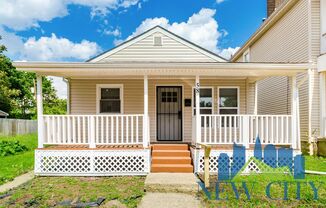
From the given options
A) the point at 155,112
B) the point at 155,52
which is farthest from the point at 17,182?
the point at 155,52

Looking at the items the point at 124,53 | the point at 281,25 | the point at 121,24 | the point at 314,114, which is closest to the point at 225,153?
the point at 314,114

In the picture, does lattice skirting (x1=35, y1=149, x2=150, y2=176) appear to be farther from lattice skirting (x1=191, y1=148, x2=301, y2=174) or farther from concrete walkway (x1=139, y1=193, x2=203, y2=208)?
concrete walkway (x1=139, y1=193, x2=203, y2=208)

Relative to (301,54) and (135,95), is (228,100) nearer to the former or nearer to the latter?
(135,95)

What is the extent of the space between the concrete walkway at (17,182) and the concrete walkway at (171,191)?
10.6 feet

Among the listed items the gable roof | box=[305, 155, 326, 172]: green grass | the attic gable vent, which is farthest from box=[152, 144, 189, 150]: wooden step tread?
the attic gable vent

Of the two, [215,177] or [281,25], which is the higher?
[281,25]

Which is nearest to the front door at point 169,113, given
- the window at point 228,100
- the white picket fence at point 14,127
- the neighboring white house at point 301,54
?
the window at point 228,100

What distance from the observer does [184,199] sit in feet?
19.5

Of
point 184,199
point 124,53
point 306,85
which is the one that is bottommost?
point 184,199

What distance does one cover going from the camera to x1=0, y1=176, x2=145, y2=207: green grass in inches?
225

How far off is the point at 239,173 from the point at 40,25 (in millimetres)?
38308

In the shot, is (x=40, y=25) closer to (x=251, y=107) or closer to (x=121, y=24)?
(x=121, y=24)

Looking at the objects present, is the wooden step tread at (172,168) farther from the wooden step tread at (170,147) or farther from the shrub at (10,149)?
the shrub at (10,149)

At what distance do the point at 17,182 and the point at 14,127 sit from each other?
15.5 metres
